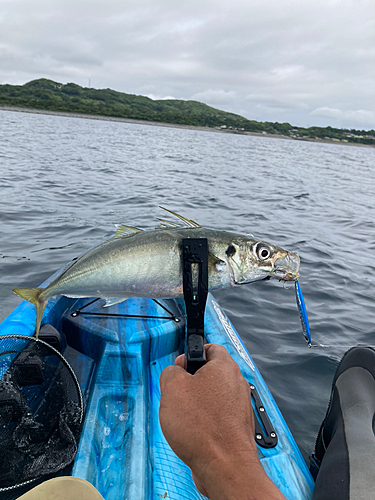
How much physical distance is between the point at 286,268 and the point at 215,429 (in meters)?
0.92

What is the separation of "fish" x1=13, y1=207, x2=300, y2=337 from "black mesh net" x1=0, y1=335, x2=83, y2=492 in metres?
1.15

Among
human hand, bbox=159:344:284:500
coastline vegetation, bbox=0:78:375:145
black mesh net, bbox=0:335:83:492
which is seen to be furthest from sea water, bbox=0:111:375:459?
coastline vegetation, bbox=0:78:375:145

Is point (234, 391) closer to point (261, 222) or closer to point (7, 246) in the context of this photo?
point (7, 246)

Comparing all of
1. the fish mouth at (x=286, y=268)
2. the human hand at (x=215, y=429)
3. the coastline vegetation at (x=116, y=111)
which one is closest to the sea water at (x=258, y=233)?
the fish mouth at (x=286, y=268)

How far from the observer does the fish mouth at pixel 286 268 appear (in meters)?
1.77

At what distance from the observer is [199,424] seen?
4.22 feet

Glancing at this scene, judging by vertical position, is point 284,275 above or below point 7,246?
above

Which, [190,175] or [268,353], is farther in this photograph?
[190,175]

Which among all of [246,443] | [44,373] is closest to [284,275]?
[246,443]

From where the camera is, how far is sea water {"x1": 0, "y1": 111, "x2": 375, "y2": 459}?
16.0 feet

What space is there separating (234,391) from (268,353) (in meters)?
3.85

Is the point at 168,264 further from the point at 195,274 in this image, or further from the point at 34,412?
the point at 34,412

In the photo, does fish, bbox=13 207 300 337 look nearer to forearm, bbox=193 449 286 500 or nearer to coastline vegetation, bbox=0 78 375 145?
forearm, bbox=193 449 286 500

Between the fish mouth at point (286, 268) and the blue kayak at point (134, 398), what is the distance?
160 centimetres
